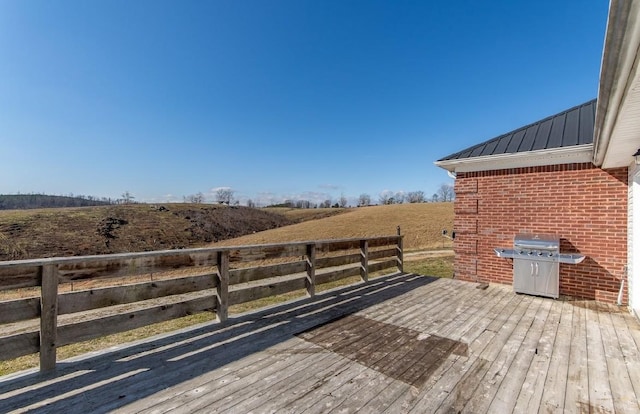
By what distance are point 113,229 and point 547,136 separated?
112 ft

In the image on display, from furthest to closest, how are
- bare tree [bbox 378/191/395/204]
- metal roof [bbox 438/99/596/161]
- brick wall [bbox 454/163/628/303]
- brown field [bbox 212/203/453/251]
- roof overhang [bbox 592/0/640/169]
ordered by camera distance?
bare tree [bbox 378/191/395/204], brown field [bbox 212/203/453/251], metal roof [bbox 438/99/596/161], brick wall [bbox 454/163/628/303], roof overhang [bbox 592/0/640/169]

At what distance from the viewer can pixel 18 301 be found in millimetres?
2389

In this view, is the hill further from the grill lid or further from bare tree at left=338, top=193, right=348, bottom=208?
bare tree at left=338, top=193, right=348, bottom=208

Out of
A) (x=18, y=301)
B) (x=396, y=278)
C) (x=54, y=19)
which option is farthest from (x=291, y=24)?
(x=18, y=301)

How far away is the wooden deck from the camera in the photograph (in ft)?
7.00

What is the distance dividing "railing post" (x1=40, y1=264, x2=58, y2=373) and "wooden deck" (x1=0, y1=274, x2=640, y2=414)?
0.15m

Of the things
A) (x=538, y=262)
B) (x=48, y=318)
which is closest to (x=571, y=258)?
(x=538, y=262)

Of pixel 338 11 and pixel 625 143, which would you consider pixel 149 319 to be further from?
pixel 338 11

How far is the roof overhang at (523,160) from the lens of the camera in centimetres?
518

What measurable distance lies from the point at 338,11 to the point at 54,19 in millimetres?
7471

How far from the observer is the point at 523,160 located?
19.2 ft

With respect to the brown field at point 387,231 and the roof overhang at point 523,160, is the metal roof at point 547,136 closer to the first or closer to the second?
the roof overhang at point 523,160

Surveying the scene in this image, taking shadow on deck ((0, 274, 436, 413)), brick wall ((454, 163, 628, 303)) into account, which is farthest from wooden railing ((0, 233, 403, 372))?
brick wall ((454, 163, 628, 303))

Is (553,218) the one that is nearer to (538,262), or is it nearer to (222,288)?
(538,262)
